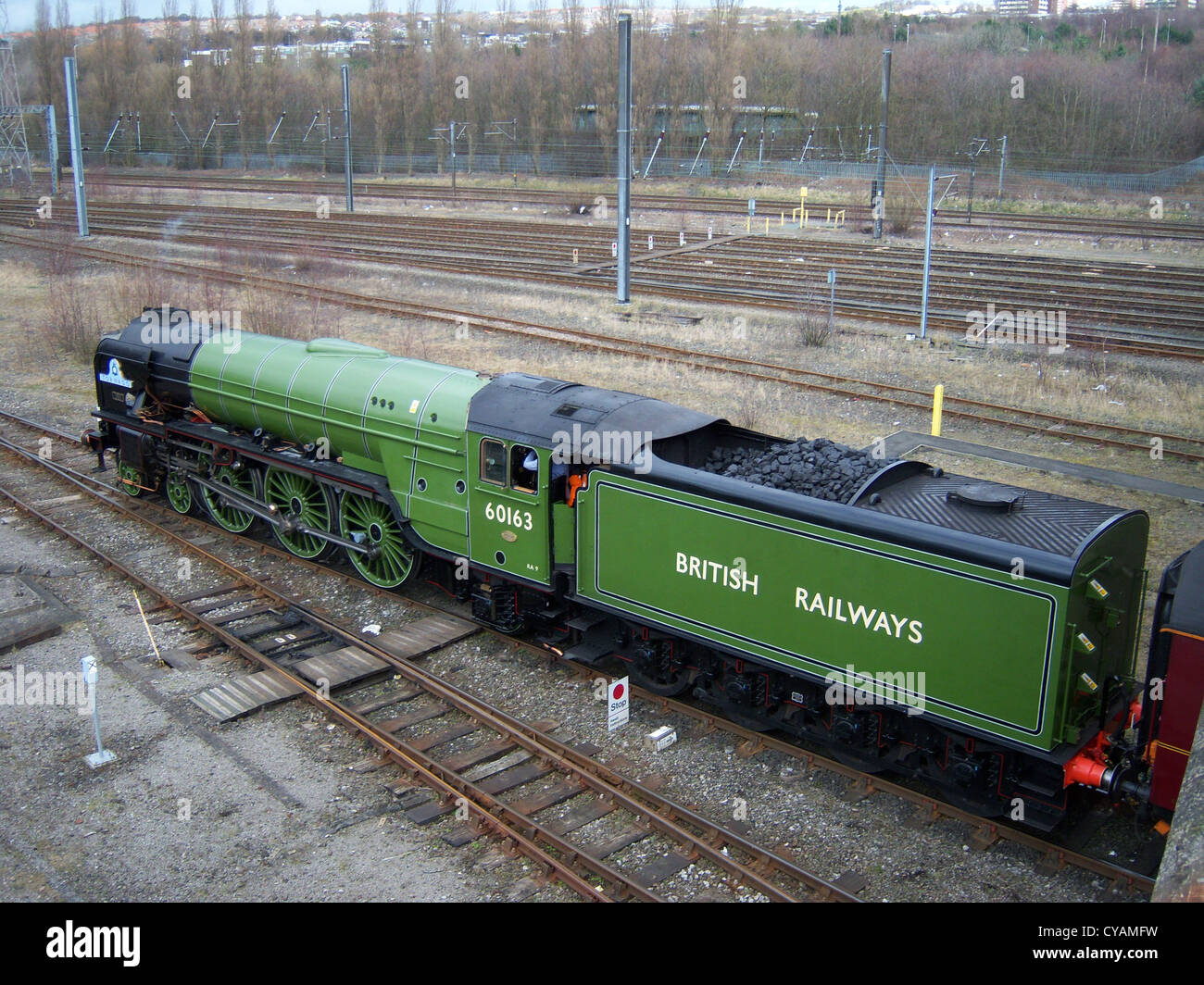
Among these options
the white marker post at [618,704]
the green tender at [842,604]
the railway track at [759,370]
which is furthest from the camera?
the railway track at [759,370]

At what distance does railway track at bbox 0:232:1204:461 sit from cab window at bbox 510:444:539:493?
34.2 feet

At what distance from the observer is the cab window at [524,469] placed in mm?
10656

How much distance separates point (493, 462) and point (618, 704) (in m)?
2.86

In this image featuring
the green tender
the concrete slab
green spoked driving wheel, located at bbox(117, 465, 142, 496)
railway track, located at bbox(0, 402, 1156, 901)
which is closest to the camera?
the green tender

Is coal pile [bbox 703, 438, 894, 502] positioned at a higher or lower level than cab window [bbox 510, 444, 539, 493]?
higher

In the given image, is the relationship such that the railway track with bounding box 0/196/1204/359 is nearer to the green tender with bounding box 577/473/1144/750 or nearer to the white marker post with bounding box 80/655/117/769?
the green tender with bounding box 577/473/1144/750

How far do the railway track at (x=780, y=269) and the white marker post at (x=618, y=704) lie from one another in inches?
678

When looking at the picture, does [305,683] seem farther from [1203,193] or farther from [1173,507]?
[1203,193]

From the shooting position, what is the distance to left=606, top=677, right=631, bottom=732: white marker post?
32.4 feet

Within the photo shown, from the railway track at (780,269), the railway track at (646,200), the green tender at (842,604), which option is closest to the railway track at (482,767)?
the green tender at (842,604)

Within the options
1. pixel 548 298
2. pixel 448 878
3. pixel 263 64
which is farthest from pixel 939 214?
pixel 263 64

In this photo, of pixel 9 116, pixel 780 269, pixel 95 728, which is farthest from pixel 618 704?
pixel 9 116

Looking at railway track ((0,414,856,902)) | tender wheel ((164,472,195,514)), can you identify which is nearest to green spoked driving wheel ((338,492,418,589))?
railway track ((0,414,856,902))

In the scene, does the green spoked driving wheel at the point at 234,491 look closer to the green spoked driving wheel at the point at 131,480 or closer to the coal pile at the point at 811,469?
the green spoked driving wheel at the point at 131,480
